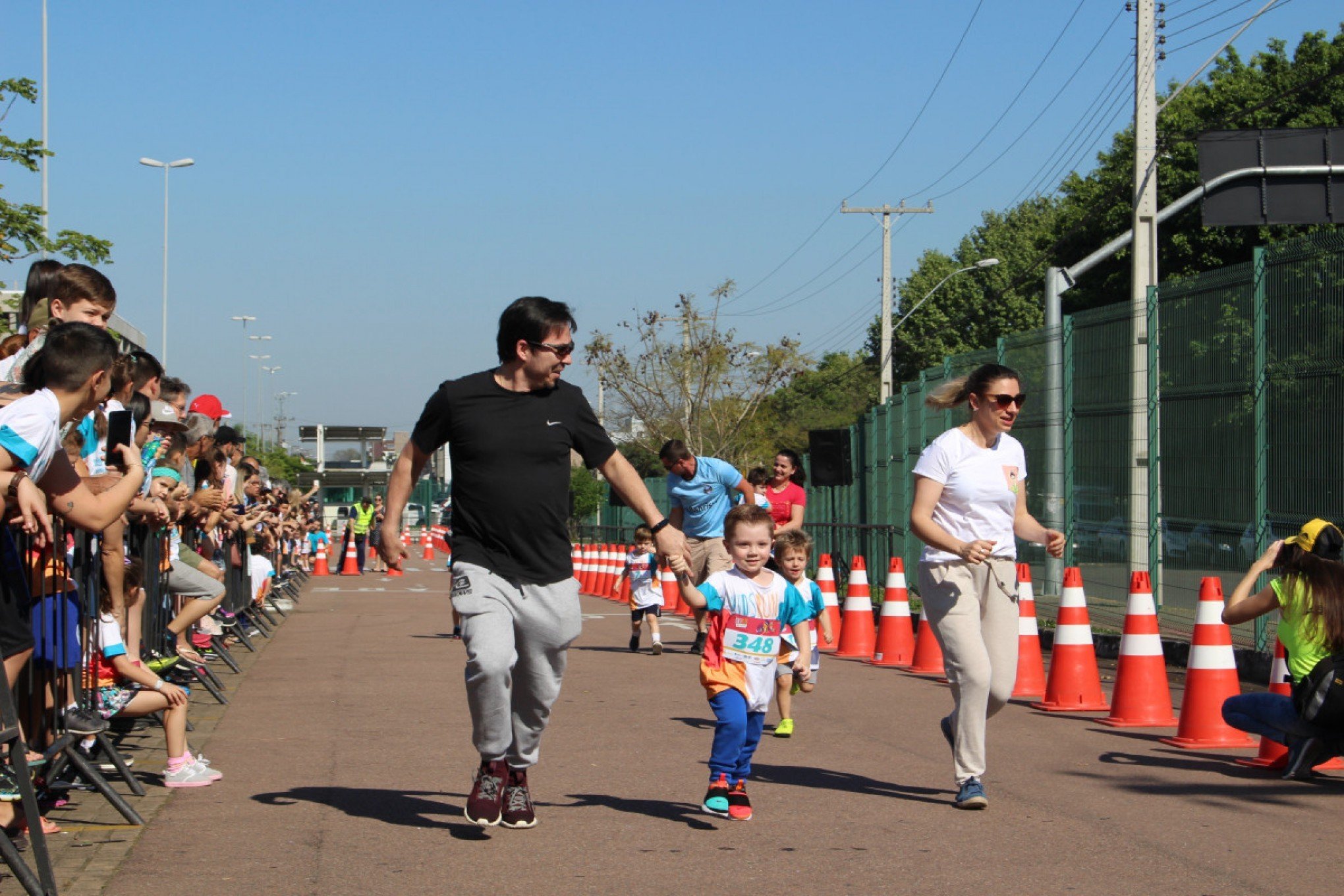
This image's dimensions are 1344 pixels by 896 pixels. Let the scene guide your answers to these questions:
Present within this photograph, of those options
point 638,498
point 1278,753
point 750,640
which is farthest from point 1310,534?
point 638,498

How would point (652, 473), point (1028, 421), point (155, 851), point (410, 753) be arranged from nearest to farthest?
point (155, 851) < point (410, 753) < point (1028, 421) < point (652, 473)

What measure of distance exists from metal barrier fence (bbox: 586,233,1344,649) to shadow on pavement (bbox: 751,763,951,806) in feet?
17.2

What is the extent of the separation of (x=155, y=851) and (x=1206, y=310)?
1004cm

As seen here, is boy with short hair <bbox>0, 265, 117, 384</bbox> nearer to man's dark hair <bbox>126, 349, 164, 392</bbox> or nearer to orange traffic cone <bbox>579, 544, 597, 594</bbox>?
man's dark hair <bbox>126, 349, 164, 392</bbox>

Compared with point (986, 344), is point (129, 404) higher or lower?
lower

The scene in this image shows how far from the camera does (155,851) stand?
6113mm

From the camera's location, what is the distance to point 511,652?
6.33m

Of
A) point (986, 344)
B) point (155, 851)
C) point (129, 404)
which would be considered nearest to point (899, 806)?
point (155, 851)

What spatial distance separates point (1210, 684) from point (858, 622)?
6004 millimetres

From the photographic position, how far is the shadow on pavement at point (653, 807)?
677cm

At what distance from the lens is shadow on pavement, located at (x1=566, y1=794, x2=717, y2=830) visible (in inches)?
267

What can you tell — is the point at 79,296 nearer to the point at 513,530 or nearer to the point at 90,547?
the point at 90,547

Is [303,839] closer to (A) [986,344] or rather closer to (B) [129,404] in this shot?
(B) [129,404]

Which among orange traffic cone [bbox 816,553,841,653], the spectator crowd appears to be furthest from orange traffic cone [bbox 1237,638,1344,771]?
orange traffic cone [bbox 816,553,841,653]
